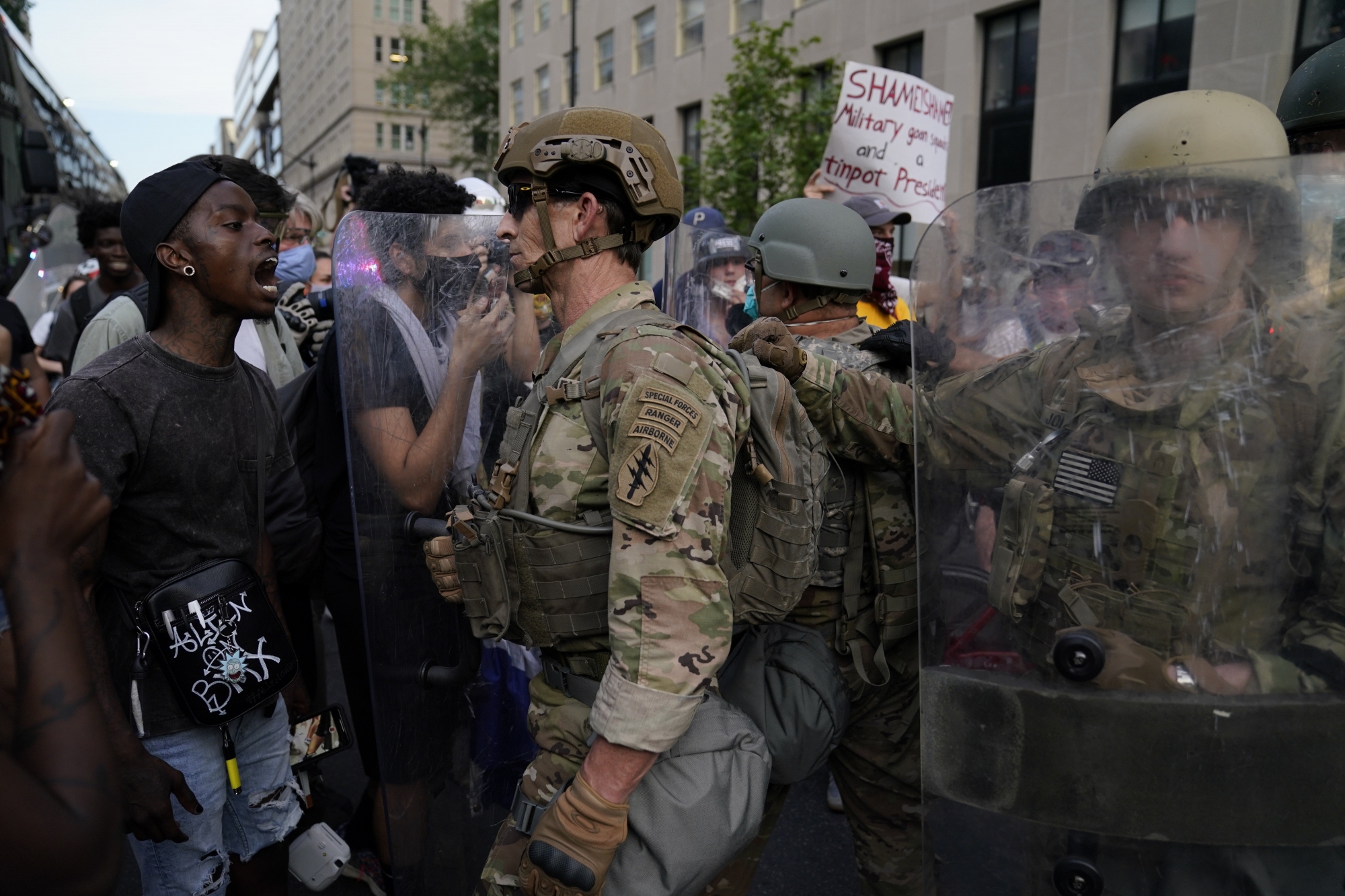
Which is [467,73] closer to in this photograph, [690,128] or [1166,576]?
[690,128]

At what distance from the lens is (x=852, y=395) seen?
2.33m

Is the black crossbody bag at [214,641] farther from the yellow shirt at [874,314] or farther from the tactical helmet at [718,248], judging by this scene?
the yellow shirt at [874,314]

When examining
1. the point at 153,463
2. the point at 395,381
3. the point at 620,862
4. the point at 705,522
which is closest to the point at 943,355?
the point at 705,522

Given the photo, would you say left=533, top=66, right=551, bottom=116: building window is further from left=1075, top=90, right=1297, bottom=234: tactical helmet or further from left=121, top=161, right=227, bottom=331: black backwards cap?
left=1075, top=90, right=1297, bottom=234: tactical helmet

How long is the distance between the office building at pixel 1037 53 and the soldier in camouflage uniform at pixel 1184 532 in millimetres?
10706

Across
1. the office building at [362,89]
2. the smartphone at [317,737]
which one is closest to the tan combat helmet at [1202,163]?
the smartphone at [317,737]

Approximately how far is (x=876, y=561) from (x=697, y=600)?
1.02 m

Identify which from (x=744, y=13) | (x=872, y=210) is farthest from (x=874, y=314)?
(x=744, y=13)

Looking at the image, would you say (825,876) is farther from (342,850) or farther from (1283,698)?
(1283,698)

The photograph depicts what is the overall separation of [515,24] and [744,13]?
48.8 feet

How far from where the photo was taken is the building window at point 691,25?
69.4 ft

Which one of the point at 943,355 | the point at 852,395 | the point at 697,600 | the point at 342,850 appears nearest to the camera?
the point at 697,600

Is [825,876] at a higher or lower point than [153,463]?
lower

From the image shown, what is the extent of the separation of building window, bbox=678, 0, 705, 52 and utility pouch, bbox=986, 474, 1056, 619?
21.2m
